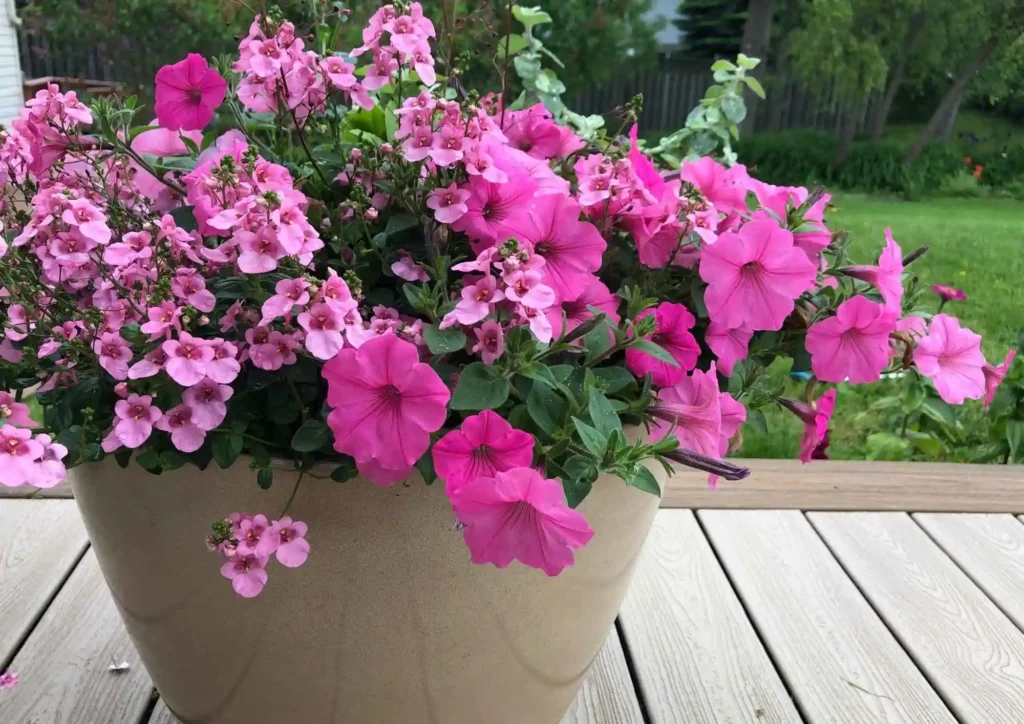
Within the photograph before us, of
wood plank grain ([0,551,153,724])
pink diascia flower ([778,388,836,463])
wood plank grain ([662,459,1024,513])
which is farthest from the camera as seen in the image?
wood plank grain ([662,459,1024,513])

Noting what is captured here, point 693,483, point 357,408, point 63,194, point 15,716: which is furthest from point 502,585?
point 693,483

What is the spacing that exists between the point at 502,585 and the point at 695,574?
439mm

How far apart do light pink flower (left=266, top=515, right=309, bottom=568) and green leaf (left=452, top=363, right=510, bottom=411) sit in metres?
0.11

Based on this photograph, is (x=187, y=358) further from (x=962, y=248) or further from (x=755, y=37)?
(x=755, y=37)

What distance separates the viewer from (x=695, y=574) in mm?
866

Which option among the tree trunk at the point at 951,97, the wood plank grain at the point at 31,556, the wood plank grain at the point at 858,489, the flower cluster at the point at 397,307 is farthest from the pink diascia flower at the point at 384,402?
the tree trunk at the point at 951,97

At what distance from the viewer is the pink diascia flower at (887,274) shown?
501 millimetres

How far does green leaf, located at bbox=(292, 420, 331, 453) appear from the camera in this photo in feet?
1.31

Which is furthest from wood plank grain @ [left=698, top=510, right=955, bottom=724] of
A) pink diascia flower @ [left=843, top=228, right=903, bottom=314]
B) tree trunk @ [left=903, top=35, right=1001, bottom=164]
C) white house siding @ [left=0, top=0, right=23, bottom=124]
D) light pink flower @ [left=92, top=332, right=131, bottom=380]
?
white house siding @ [left=0, top=0, right=23, bottom=124]

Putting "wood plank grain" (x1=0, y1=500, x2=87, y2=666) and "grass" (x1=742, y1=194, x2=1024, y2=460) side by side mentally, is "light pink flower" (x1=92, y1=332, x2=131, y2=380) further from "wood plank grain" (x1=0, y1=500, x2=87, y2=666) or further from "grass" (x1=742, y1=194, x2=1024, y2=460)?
"grass" (x1=742, y1=194, x2=1024, y2=460)

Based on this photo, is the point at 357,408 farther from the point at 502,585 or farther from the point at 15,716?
the point at 15,716

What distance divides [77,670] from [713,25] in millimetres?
1926

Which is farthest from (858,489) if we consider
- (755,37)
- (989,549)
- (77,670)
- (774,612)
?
(755,37)

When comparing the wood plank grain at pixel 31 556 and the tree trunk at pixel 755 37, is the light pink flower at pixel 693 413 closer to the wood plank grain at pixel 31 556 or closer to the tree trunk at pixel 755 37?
the wood plank grain at pixel 31 556
